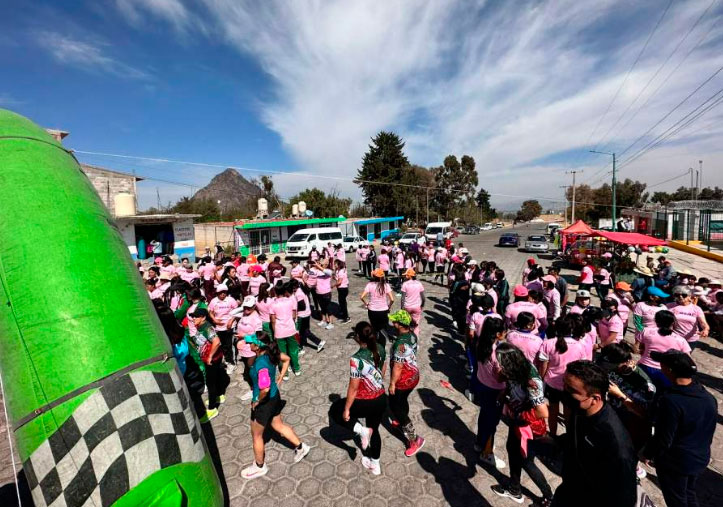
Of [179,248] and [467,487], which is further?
[179,248]

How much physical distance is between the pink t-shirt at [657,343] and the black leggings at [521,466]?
212cm

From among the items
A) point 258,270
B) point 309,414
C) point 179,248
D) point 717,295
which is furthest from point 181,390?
point 179,248

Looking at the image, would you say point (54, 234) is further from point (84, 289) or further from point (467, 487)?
point (467, 487)

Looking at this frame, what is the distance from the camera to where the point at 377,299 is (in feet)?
22.0

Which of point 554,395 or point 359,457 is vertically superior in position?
point 554,395

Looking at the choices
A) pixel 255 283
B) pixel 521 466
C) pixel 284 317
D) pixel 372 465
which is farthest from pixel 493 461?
pixel 255 283

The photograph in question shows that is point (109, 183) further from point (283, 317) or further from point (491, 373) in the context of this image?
point (491, 373)

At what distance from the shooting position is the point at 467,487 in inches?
149

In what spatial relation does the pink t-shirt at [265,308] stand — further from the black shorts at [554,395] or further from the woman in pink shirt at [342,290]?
the black shorts at [554,395]

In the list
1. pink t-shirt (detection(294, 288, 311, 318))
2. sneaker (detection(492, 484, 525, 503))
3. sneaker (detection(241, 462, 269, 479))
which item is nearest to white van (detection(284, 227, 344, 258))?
pink t-shirt (detection(294, 288, 311, 318))

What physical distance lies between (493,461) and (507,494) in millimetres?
424

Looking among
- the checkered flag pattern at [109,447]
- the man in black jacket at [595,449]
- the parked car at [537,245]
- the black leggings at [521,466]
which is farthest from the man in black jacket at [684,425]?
the parked car at [537,245]

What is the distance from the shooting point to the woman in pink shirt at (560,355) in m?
4.11

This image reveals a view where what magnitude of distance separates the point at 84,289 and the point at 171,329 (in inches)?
98.0
